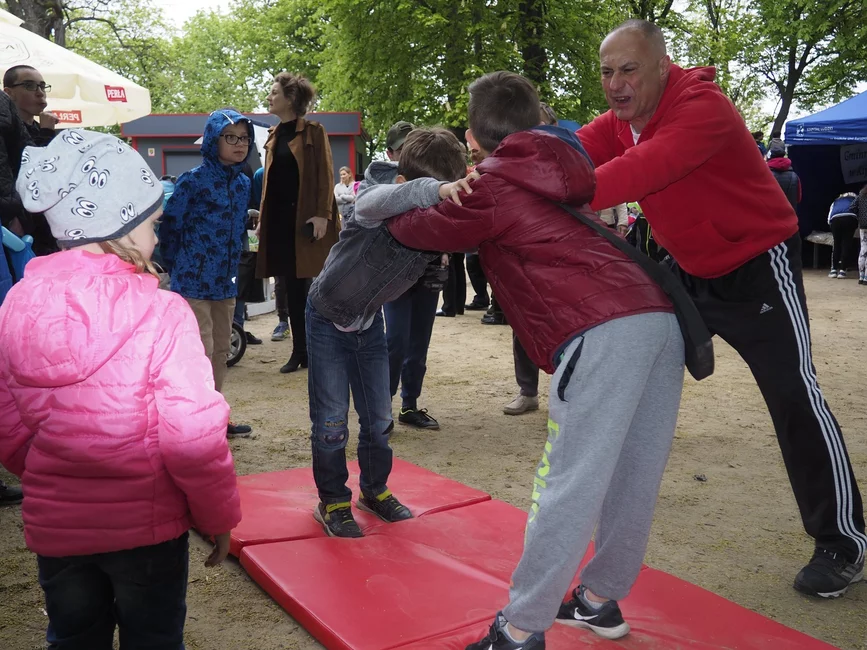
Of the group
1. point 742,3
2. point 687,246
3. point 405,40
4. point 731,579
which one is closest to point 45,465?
point 687,246

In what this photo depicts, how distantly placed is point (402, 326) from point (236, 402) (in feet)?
5.60

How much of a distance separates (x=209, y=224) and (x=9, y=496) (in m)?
1.80

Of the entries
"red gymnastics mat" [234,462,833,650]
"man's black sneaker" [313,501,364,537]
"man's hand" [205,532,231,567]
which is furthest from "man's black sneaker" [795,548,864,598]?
"man's hand" [205,532,231,567]

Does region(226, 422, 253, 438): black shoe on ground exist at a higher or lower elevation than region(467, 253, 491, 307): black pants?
lower

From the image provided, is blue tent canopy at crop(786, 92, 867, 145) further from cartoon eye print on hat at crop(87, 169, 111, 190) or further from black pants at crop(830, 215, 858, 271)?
cartoon eye print on hat at crop(87, 169, 111, 190)

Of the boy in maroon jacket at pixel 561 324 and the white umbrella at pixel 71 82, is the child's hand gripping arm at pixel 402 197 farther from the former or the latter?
the white umbrella at pixel 71 82

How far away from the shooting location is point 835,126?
14.8 m

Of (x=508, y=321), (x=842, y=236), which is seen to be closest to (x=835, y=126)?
(x=842, y=236)

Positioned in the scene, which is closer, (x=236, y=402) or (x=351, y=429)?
(x=351, y=429)

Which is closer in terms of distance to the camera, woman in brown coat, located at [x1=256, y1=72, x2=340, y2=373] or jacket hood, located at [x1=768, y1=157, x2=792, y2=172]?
woman in brown coat, located at [x1=256, y1=72, x2=340, y2=373]

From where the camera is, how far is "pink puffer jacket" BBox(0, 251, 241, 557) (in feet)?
6.06

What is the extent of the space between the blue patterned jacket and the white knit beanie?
2.96 metres

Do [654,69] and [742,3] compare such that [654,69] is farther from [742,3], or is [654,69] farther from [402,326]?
[742,3]

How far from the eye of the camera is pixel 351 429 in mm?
5852
